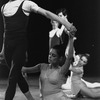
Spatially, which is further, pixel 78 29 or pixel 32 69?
pixel 78 29

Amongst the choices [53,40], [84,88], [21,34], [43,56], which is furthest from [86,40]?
[21,34]

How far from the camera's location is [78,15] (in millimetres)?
8641

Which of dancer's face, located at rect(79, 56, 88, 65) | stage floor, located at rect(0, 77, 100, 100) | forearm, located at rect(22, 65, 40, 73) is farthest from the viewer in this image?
stage floor, located at rect(0, 77, 100, 100)

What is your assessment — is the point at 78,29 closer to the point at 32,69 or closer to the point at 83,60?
the point at 83,60

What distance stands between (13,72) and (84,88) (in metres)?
1.07

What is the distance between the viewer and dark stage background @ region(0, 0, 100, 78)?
8609 millimetres

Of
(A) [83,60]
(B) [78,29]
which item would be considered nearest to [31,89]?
(A) [83,60]

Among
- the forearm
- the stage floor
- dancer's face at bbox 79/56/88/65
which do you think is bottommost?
the stage floor

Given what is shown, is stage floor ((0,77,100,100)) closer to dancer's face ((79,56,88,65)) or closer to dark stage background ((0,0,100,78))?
dark stage background ((0,0,100,78))

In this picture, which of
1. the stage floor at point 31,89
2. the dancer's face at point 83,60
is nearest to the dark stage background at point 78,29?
the stage floor at point 31,89

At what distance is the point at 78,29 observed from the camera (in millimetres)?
8820

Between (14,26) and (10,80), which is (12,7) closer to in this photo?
(14,26)

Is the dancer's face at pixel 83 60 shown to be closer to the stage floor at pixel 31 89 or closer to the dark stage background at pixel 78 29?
the stage floor at pixel 31 89

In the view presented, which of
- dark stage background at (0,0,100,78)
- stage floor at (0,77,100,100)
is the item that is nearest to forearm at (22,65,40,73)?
stage floor at (0,77,100,100)
